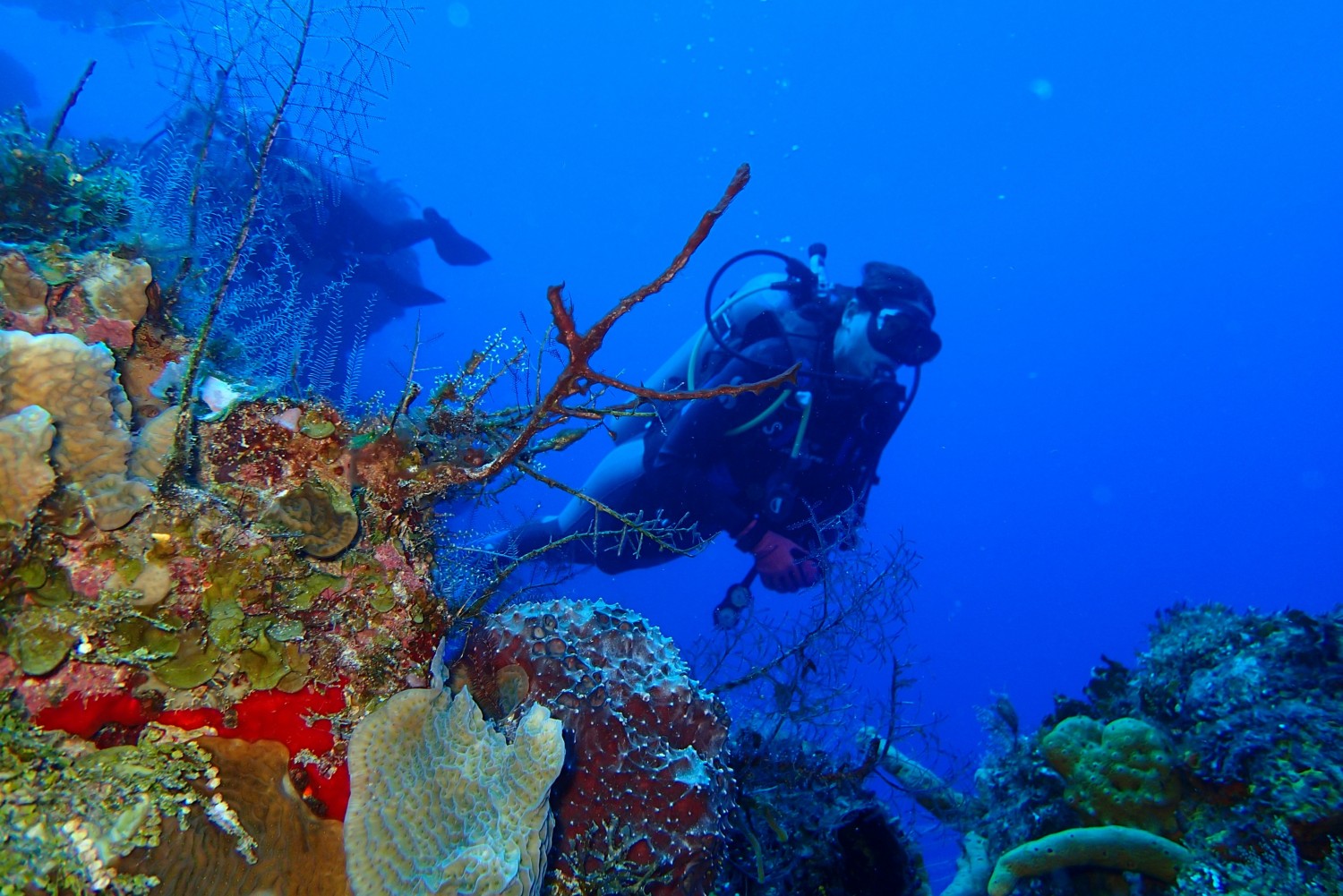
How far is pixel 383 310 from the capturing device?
14031mm

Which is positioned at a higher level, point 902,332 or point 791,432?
point 902,332

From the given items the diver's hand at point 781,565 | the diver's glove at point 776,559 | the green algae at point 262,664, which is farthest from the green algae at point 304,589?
the diver's hand at point 781,565

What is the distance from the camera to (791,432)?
6570mm

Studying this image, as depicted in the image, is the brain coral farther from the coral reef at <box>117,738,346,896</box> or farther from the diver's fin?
the diver's fin

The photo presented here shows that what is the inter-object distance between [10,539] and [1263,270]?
13714 centimetres

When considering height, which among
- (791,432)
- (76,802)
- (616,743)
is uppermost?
(791,432)

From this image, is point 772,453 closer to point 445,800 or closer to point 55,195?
point 445,800

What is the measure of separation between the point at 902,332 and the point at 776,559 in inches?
114

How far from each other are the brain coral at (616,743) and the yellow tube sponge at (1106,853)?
2037 millimetres

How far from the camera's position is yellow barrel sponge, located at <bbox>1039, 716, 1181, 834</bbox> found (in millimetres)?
3381

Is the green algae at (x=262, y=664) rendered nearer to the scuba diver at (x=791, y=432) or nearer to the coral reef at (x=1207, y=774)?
the coral reef at (x=1207, y=774)

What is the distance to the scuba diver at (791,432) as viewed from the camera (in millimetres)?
6414

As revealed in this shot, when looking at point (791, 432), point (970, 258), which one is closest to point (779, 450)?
point (791, 432)

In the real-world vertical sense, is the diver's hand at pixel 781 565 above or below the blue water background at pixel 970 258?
below
